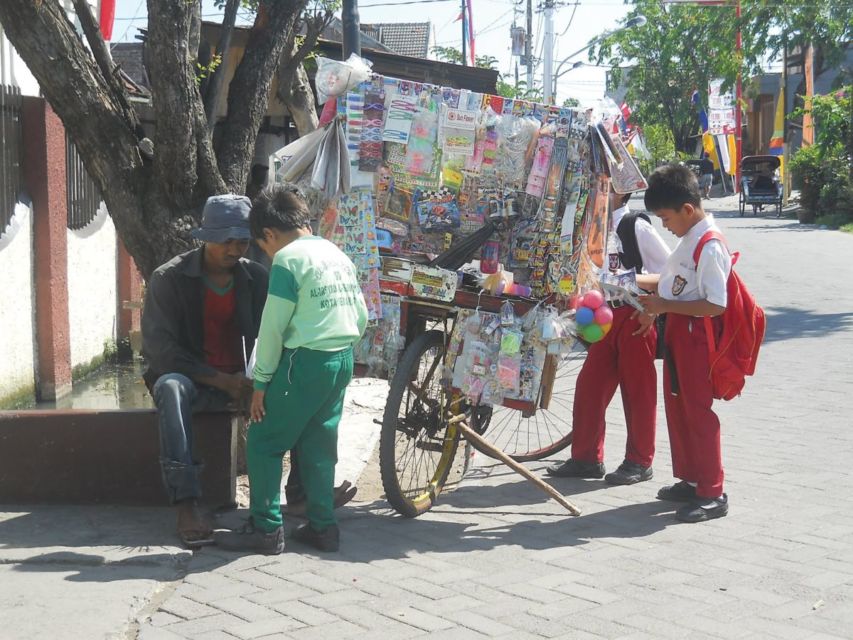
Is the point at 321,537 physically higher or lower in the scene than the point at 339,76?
lower

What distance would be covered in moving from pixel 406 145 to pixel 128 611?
256 cm

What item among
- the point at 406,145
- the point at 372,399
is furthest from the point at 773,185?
the point at 406,145

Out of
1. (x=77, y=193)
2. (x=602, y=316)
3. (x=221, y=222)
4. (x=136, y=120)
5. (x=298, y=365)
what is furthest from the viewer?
(x=77, y=193)

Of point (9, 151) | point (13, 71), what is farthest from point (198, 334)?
point (13, 71)

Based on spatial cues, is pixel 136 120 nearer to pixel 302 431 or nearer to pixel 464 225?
pixel 464 225

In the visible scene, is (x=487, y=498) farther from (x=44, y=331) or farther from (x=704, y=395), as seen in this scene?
(x=44, y=331)

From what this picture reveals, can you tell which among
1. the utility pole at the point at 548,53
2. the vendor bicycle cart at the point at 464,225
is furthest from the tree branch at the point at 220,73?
the utility pole at the point at 548,53

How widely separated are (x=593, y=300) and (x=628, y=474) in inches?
49.9

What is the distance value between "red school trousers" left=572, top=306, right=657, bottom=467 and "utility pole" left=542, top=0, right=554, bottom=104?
24.5m

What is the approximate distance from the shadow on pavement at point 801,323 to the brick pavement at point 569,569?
4.41m

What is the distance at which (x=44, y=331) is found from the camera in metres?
8.52

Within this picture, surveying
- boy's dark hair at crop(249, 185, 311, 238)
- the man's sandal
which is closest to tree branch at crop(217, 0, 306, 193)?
boy's dark hair at crop(249, 185, 311, 238)

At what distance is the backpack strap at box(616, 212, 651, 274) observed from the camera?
587 centimetres

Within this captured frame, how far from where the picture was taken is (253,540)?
14.9 feet
